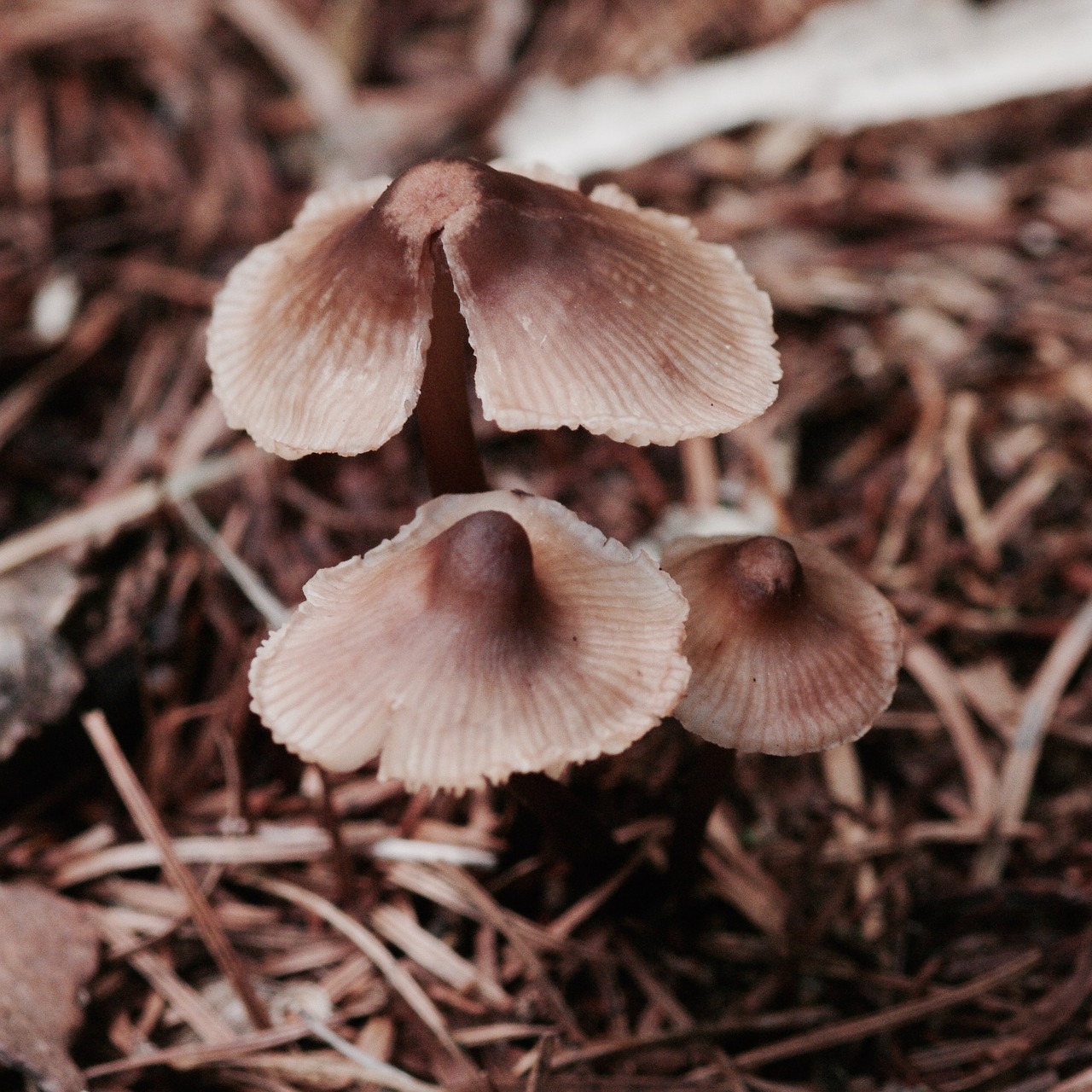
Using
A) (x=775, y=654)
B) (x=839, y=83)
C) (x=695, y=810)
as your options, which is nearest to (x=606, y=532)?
(x=695, y=810)

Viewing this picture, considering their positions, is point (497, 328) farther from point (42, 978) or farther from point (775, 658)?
point (42, 978)

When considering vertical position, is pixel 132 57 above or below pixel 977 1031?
above

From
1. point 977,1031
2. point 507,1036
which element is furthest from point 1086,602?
point 507,1036

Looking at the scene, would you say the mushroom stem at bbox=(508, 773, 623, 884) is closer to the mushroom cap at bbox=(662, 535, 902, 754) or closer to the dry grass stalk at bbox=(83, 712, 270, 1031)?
the mushroom cap at bbox=(662, 535, 902, 754)

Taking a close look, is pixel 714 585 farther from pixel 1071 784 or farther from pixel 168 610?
pixel 168 610

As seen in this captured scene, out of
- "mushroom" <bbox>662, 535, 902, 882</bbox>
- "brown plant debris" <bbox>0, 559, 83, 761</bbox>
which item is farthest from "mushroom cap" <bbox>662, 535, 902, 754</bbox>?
"brown plant debris" <bbox>0, 559, 83, 761</bbox>

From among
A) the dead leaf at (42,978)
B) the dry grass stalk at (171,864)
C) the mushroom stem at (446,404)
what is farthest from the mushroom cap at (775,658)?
the dead leaf at (42,978)
